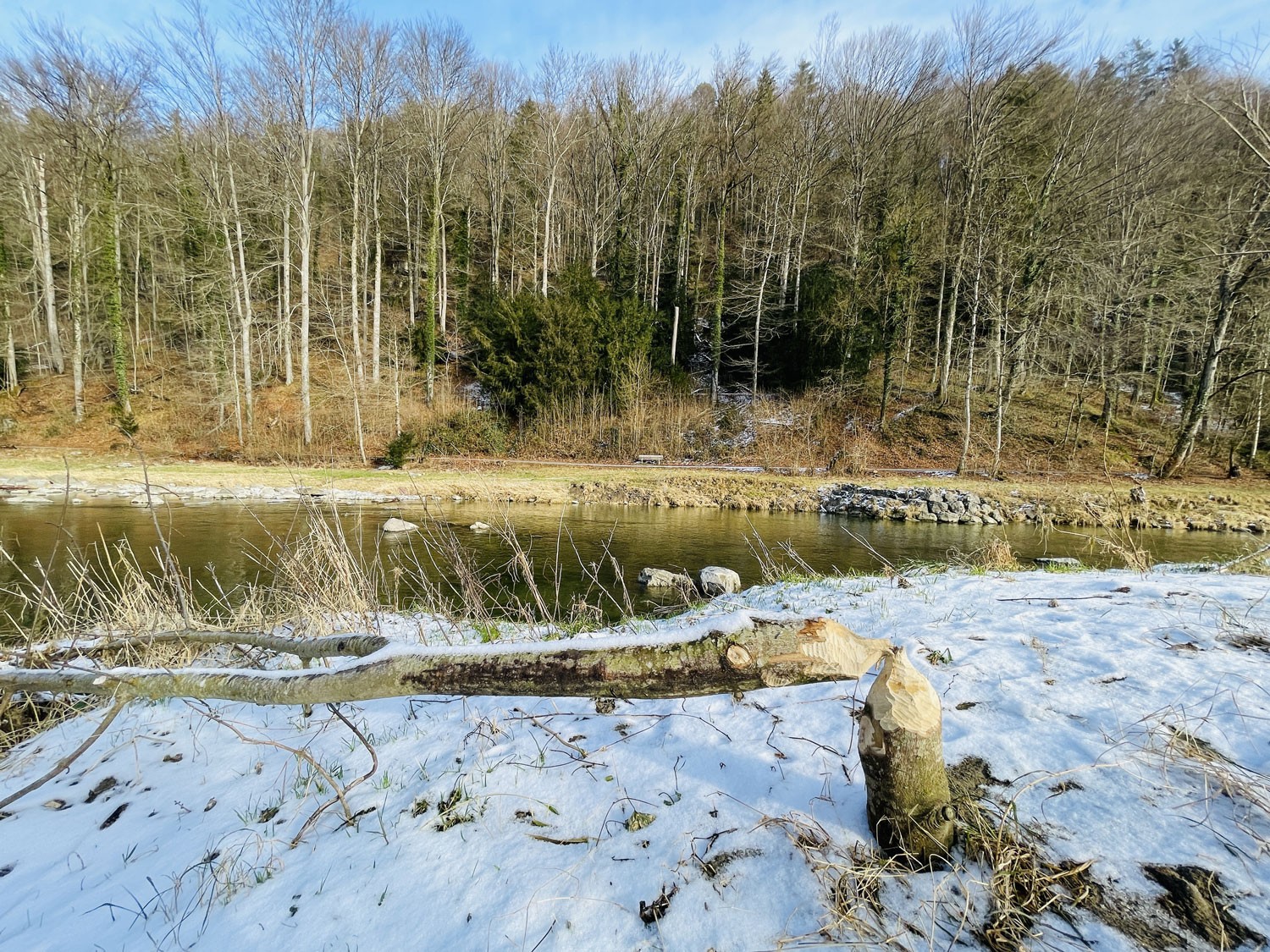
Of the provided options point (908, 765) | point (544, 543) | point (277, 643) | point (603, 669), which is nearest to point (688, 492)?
point (544, 543)

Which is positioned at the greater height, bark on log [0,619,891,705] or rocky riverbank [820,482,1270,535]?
bark on log [0,619,891,705]

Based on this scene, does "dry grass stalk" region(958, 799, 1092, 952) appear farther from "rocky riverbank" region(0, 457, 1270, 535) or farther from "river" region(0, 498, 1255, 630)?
"rocky riverbank" region(0, 457, 1270, 535)

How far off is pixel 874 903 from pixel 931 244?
2762 centimetres

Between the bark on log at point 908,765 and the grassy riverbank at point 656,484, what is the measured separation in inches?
505

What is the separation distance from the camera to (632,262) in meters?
27.1

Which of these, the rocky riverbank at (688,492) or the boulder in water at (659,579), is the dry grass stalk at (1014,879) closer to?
the boulder in water at (659,579)

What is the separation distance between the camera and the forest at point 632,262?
18188mm

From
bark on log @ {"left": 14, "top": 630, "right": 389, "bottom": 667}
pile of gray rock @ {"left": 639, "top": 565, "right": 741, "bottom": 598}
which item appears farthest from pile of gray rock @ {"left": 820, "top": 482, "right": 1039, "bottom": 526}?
bark on log @ {"left": 14, "top": 630, "right": 389, "bottom": 667}

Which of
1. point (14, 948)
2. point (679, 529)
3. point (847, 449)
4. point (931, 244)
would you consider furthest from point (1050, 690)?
point (931, 244)

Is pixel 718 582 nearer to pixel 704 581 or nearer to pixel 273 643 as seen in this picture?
pixel 704 581

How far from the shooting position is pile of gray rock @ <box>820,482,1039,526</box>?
13.1 m

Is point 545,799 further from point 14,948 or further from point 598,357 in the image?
point 598,357

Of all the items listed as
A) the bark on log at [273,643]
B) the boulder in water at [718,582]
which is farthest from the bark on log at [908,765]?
the boulder in water at [718,582]

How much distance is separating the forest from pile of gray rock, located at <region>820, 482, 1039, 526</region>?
475 centimetres
